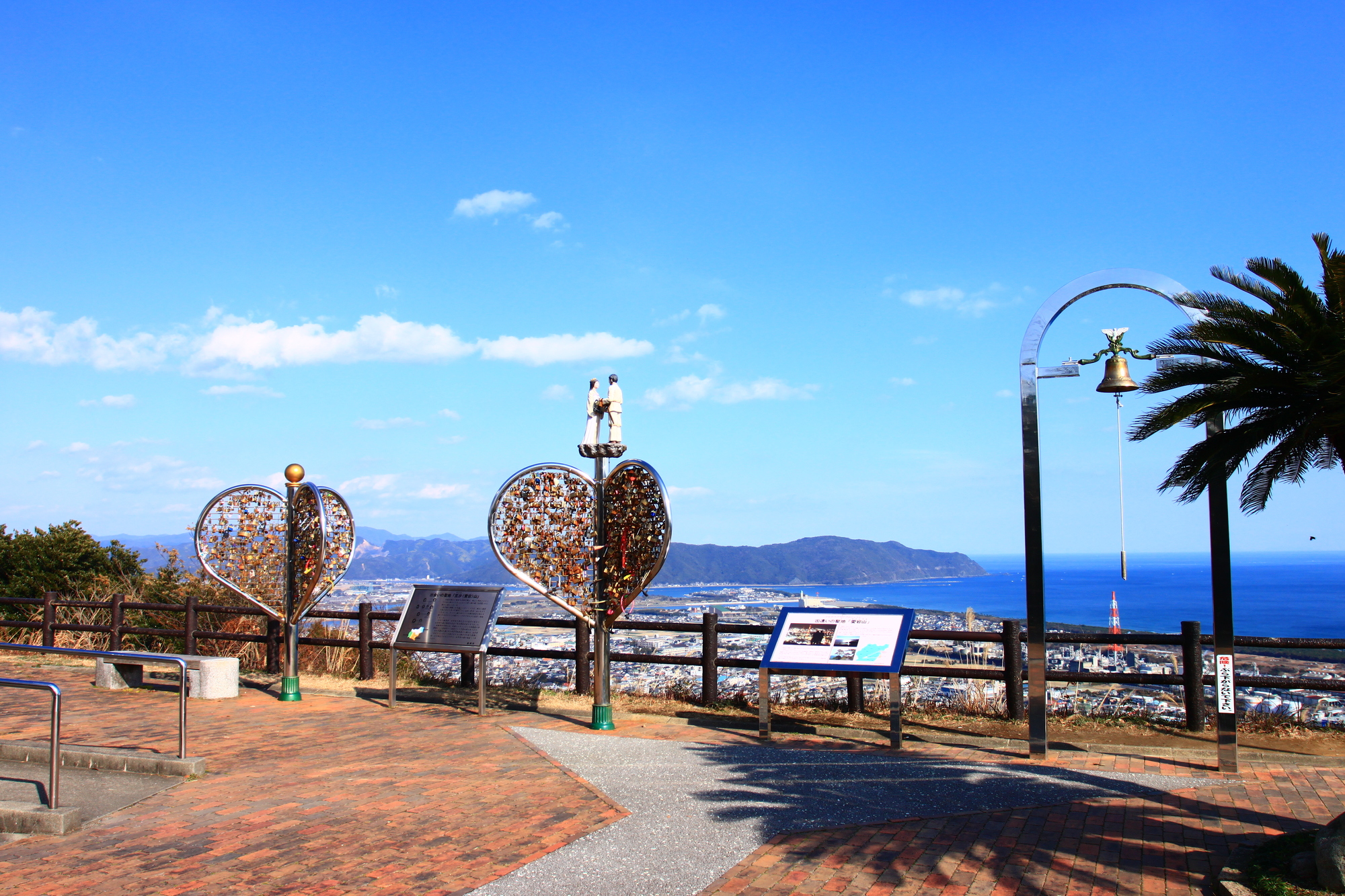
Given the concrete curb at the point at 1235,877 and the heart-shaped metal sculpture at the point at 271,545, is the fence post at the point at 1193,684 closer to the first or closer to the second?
the concrete curb at the point at 1235,877

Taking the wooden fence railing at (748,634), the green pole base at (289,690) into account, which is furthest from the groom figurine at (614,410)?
the green pole base at (289,690)

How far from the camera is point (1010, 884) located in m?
4.75

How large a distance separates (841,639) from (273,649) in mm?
8550

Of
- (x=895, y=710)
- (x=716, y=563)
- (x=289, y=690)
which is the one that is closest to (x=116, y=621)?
(x=289, y=690)

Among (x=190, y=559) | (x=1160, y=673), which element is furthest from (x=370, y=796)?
(x=190, y=559)

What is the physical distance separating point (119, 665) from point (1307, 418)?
42.4 feet

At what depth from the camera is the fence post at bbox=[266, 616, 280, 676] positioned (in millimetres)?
13133

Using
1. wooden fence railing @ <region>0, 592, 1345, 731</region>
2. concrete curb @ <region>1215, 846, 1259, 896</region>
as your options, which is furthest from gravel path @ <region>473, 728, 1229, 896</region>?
concrete curb @ <region>1215, 846, 1259, 896</region>

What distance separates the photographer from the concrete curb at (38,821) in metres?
5.62

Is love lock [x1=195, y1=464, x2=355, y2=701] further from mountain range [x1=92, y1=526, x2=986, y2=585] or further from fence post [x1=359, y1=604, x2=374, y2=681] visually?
mountain range [x1=92, y1=526, x2=986, y2=585]

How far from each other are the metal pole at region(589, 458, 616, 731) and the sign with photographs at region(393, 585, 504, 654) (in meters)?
1.45

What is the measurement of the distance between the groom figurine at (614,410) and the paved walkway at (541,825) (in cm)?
292

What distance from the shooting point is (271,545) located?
38.1 feet

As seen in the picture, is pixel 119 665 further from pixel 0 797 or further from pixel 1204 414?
pixel 1204 414
